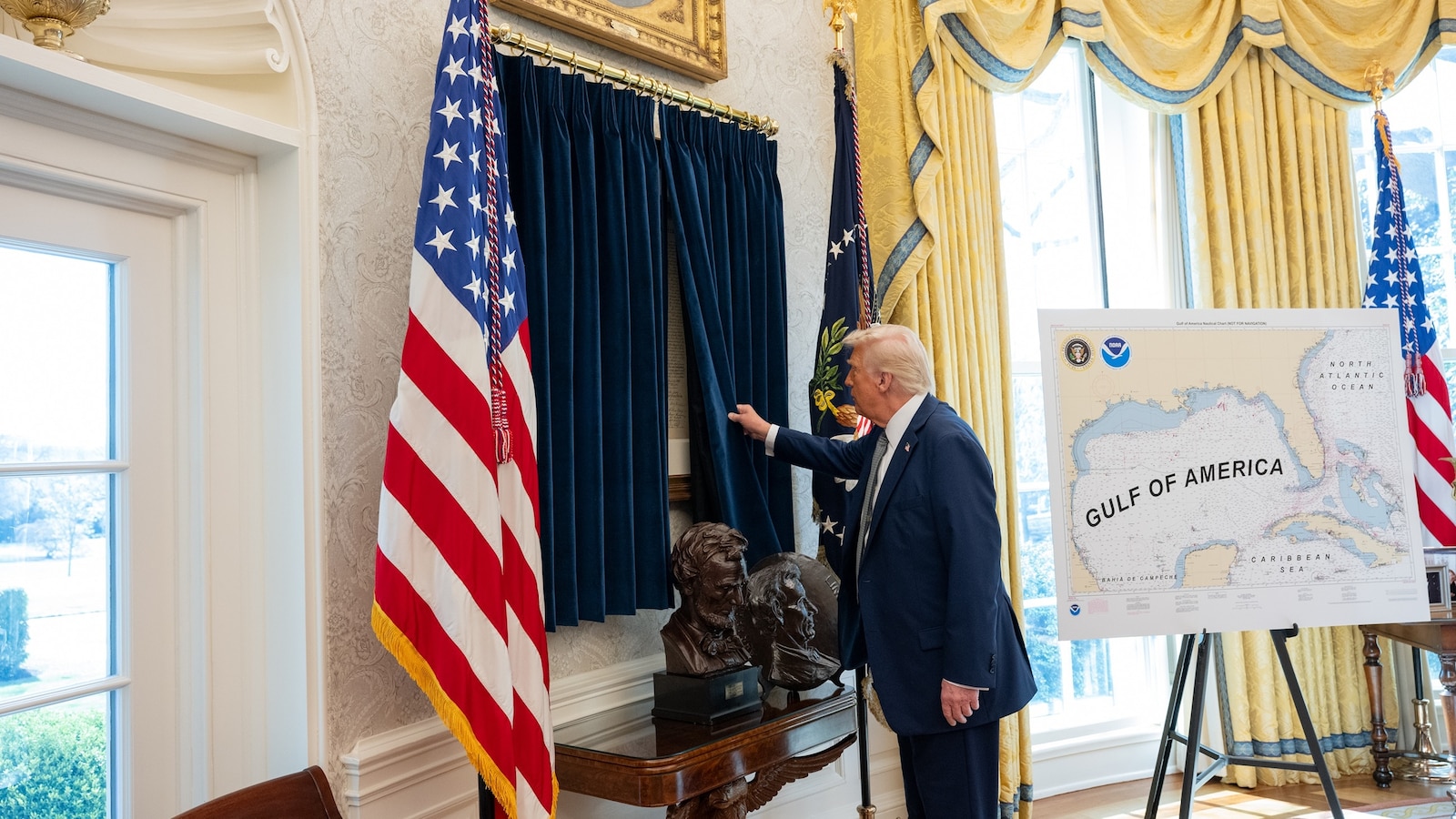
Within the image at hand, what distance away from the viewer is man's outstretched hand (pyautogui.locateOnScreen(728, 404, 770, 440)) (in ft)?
9.62

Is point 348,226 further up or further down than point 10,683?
further up

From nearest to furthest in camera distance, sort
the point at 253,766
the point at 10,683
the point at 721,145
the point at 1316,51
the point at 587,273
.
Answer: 1. the point at 10,683
2. the point at 253,766
3. the point at 587,273
4. the point at 721,145
5. the point at 1316,51

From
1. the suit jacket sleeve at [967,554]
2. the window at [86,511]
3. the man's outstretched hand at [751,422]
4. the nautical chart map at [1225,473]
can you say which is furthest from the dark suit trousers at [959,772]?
the window at [86,511]

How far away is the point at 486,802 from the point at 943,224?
97.7 inches

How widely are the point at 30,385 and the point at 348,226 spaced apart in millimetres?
675

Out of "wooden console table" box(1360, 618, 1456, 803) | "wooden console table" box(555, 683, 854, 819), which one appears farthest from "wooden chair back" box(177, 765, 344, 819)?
"wooden console table" box(1360, 618, 1456, 803)

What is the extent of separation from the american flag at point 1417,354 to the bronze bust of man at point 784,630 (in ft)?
Result: 9.40

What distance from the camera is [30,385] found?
186 centimetres

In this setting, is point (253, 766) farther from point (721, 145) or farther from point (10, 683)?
point (721, 145)

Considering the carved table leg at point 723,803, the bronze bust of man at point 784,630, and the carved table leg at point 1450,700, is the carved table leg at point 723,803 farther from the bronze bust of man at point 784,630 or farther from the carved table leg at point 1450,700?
the carved table leg at point 1450,700

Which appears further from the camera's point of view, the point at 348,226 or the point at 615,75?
the point at 615,75

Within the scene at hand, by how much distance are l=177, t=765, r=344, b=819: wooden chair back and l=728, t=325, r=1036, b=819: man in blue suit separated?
1262mm

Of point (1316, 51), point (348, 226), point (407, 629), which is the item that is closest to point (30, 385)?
point (348, 226)

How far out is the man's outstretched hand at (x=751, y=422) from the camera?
2.93m
